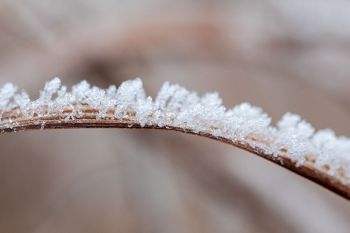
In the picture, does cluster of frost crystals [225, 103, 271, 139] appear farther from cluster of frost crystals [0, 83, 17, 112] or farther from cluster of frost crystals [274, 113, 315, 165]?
cluster of frost crystals [0, 83, 17, 112]

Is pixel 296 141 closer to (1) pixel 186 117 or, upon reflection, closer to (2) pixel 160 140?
(1) pixel 186 117

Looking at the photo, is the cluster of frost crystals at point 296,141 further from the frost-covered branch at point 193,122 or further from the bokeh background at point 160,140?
the bokeh background at point 160,140

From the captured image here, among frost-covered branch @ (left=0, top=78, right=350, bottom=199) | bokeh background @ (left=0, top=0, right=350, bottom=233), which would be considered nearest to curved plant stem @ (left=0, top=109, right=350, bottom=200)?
frost-covered branch @ (left=0, top=78, right=350, bottom=199)

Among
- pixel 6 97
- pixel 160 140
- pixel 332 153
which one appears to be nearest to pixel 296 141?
pixel 332 153

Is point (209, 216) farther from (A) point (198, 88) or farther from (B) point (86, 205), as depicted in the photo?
(A) point (198, 88)

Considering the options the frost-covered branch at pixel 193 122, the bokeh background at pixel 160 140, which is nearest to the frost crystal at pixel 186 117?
the frost-covered branch at pixel 193 122

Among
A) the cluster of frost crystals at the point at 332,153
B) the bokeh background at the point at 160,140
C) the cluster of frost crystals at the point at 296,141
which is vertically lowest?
the cluster of frost crystals at the point at 332,153
